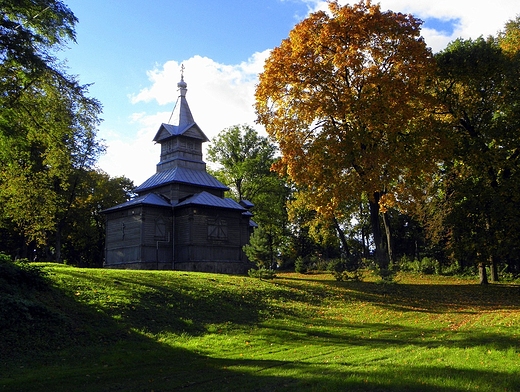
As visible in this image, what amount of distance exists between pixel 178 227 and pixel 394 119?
18714 mm

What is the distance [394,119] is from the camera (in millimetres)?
25016

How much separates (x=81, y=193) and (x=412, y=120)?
120 feet

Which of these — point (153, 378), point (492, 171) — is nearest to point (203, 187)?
point (492, 171)

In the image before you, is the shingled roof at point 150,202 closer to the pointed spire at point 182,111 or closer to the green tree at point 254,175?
the pointed spire at point 182,111

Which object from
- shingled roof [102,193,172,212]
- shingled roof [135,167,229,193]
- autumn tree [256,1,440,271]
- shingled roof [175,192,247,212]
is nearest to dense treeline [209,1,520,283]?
autumn tree [256,1,440,271]

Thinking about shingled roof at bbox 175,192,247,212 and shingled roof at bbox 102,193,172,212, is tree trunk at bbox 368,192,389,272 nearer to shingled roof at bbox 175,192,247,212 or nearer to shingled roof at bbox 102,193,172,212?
shingled roof at bbox 175,192,247,212

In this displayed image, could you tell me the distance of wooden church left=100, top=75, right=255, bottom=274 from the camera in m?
36.3

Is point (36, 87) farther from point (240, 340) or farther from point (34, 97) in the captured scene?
point (240, 340)

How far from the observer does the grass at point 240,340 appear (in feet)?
31.3

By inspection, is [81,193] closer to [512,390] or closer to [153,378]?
[153,378]

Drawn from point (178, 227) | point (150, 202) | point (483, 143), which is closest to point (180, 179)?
point (150, 202)

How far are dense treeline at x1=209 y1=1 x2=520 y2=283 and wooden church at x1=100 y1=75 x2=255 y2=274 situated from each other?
10133mm

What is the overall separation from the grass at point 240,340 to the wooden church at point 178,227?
42.7ft

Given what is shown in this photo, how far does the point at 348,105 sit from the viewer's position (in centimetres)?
2534
